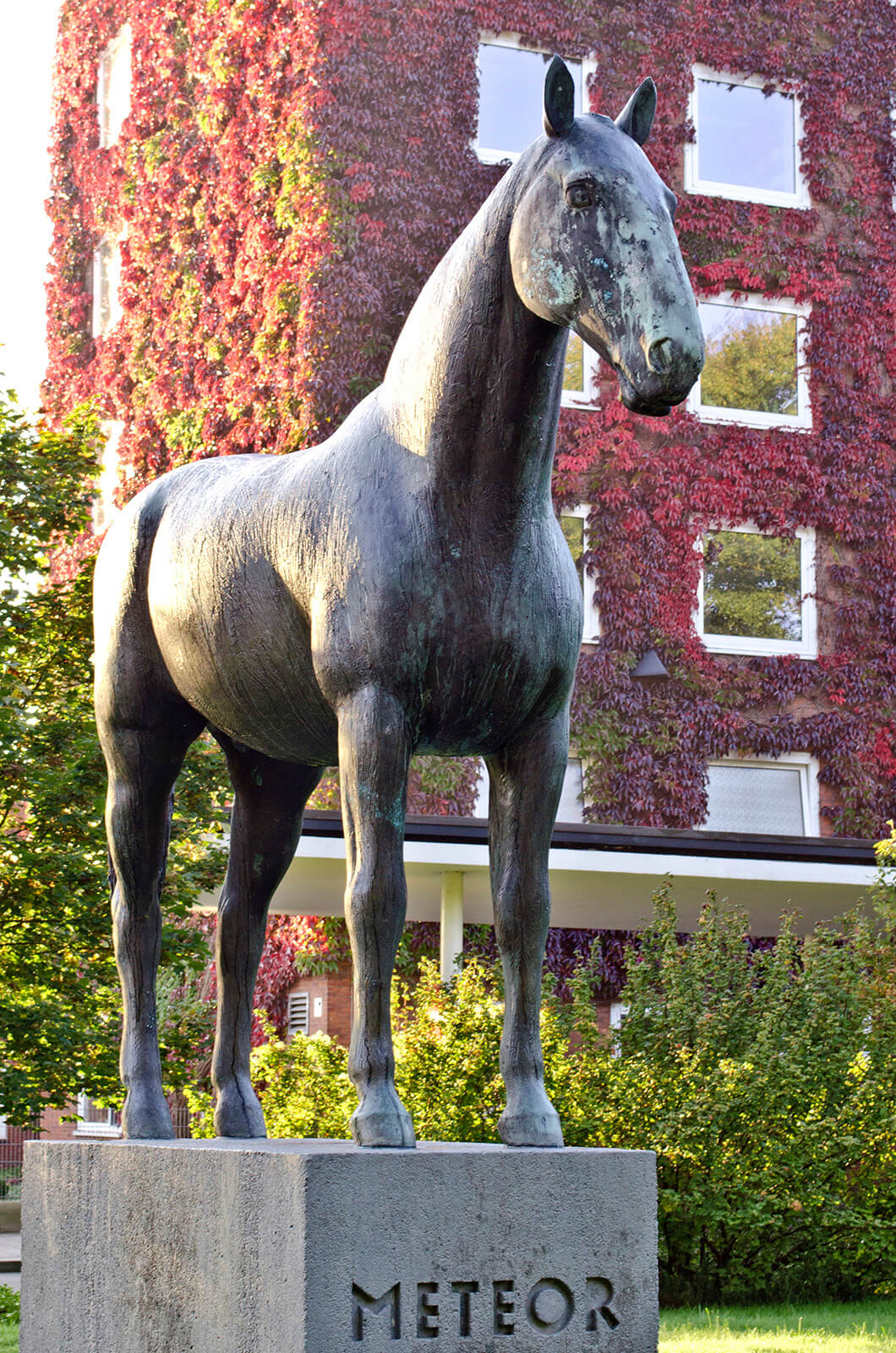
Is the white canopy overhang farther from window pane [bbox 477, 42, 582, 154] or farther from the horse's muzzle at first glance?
window pane [bbox 477, 42, 582, 154]

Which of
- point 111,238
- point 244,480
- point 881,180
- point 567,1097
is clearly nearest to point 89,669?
point 567,1097

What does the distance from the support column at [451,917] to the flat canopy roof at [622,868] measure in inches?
5.2

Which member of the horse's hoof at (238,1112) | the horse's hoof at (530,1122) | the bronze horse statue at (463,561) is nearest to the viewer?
the bronze horse statue at (463,561)

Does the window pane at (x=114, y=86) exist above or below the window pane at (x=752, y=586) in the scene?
above

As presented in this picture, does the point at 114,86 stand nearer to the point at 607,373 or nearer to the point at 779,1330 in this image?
the point at 607,373

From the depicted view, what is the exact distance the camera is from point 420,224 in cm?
2006

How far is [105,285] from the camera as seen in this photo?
24500 mm

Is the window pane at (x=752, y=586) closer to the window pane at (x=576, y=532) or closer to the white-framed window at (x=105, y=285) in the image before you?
the window pane at (x=576, y=532)

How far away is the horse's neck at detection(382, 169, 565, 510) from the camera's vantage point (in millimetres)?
3922

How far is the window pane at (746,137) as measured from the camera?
22.9 meters

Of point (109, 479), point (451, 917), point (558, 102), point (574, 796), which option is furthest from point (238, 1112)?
point (109, 479)

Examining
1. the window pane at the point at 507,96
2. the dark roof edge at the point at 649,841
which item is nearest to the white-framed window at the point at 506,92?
the window pane at the point at 507,96

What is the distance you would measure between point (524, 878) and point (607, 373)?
17.5m

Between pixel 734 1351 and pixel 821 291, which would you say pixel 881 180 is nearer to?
pixel 821 291
